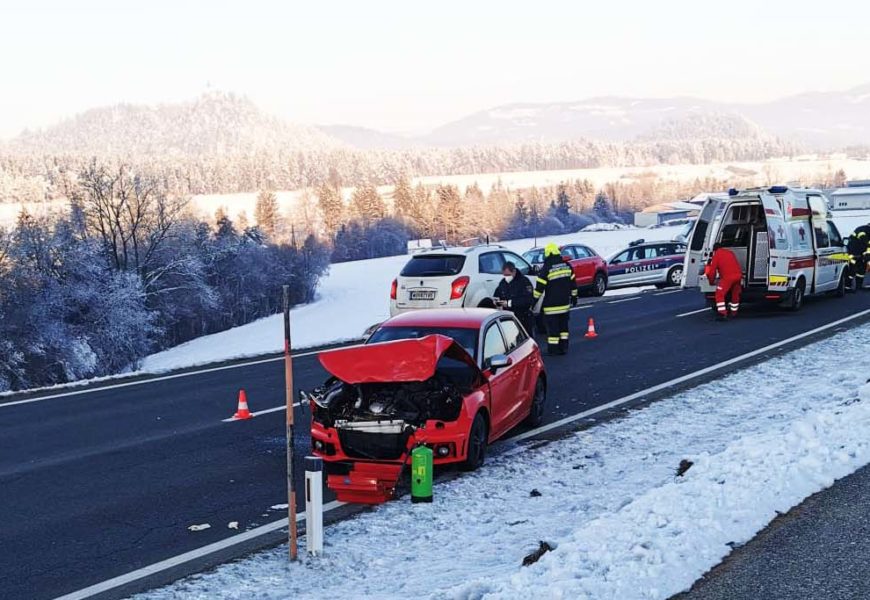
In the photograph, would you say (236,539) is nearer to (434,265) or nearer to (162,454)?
(162,454)

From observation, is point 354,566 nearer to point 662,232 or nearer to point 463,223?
point 662,232

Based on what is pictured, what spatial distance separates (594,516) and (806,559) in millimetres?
1716

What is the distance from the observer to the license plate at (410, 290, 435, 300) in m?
18.8

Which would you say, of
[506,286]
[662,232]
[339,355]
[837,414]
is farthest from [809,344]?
[662,232]

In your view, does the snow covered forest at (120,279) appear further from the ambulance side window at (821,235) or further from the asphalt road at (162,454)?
the ambulance side window at (821,235)

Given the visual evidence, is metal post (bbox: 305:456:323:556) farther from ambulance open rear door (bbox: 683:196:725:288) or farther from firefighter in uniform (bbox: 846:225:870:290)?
firefighter in uniform (bbox: 846:225:870:290)

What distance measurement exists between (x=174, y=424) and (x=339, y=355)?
3.91 m

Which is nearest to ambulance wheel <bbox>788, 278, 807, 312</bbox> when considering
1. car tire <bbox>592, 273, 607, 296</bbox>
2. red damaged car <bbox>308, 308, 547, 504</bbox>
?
car tire <bbox>592, 273, 607, 296</bbox>

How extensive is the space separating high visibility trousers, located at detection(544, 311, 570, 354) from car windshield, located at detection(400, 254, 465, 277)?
324cm

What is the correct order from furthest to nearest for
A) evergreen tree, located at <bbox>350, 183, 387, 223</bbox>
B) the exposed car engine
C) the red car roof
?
evergreen tree, located at <bbox>350, 183, 387, 223</bbox> < the red car roof < the exposed car engine

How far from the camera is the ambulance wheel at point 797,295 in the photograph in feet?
68.1

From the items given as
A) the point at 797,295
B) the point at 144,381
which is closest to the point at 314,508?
the point at 144,381

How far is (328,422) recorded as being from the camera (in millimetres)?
8398

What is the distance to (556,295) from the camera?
16016mm
